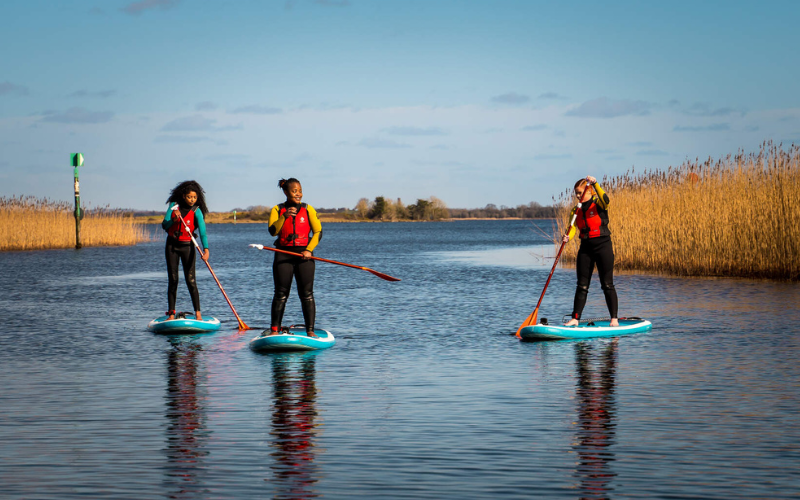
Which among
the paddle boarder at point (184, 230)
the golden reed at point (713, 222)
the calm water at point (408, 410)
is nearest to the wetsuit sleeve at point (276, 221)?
the calm water at point (408, 410)

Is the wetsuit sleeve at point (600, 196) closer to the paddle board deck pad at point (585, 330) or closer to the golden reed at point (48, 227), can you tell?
the paddle board deck pad at point (585, 330)

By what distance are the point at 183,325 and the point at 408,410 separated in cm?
636

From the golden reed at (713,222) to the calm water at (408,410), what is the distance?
5.58 meters

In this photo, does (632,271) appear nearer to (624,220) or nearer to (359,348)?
(624,220)

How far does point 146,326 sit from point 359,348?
4445 millimetres

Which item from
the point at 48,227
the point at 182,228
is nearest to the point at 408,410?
the point at 182,228

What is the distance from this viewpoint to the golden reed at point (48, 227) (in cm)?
4066

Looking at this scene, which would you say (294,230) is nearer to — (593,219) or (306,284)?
(306,284)

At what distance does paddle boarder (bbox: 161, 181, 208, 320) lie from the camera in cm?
1303

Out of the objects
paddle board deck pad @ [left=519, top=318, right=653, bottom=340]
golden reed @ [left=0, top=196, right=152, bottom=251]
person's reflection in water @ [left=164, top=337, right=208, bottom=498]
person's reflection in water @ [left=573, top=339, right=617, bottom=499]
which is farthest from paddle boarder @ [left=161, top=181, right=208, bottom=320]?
golden reed @ [left=0, top=196, right=152, bottom=251]

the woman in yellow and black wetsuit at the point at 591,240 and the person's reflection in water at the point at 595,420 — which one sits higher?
the woman in yellow and black wetsuit at the point at 591,240

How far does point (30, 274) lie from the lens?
2688 centimetres

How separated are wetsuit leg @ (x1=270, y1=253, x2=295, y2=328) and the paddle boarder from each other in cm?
220

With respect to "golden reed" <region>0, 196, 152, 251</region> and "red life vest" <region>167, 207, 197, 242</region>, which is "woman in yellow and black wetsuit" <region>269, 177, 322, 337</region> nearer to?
"red life vest" <region>167, 207, 197, 242</region>
